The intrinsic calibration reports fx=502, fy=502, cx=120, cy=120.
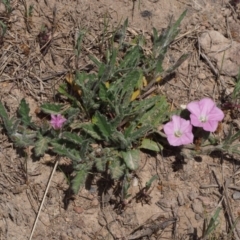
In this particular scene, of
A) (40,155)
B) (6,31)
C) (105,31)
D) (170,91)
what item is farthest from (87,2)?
(40,155)

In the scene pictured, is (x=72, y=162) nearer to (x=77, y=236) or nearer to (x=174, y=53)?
(x=77, y=236)

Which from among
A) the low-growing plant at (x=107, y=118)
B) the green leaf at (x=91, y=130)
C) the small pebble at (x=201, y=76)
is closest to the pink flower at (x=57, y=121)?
the low-growing plant at (x=107, y=118)

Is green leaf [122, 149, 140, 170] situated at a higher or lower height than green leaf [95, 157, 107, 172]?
higher

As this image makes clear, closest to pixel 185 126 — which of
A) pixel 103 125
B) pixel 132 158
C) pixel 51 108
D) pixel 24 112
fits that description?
pixel 132 158

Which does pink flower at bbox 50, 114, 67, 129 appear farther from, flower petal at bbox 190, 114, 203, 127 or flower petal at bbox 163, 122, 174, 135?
flower petal at bbox 190, 114, 203, 127

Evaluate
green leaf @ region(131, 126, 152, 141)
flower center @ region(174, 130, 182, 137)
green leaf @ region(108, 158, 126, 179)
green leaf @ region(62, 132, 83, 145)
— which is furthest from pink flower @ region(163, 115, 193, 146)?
green leaf @ region(62, 132, 83, 145)
